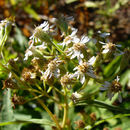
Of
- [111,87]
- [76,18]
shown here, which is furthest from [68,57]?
[76,18]

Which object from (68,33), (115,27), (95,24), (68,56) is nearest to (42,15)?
(95,24)

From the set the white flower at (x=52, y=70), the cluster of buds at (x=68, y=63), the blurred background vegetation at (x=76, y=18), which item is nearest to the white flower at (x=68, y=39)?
the cluster of buds at (x=68, y=63)

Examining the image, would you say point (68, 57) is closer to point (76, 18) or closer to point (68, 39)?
point (68, 39)

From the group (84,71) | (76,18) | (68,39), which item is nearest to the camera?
(84,71)

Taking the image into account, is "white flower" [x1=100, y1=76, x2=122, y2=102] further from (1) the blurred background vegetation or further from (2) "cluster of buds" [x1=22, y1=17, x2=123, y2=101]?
(1) the blurred background vegetation

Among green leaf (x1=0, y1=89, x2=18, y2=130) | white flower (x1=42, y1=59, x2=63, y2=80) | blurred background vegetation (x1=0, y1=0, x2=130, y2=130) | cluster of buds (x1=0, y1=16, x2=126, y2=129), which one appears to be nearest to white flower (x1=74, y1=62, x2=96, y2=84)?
cluster of buds (x1=0, y1=16, x2=126, y2=129)

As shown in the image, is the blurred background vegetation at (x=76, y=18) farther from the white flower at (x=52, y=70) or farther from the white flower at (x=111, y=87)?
the white flower at (x=52, y=70)

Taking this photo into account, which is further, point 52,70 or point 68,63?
point 68,63

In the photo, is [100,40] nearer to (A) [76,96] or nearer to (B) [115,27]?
(A) [76,96]

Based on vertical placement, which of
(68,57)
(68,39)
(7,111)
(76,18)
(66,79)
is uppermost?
(76,18)

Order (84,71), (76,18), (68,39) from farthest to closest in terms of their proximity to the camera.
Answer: (76,18) → (68,39) → (84,71)
